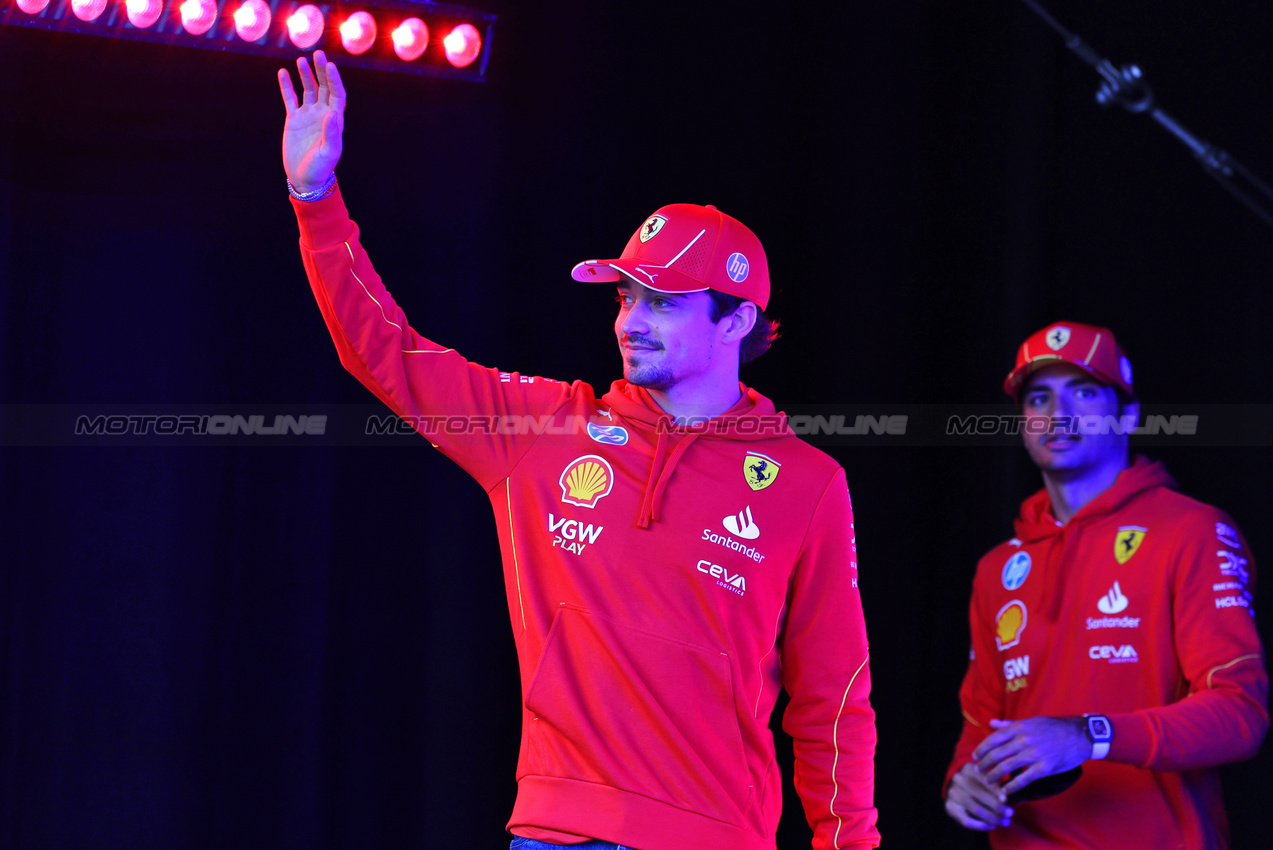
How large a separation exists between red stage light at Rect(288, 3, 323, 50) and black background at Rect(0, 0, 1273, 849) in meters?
0.29

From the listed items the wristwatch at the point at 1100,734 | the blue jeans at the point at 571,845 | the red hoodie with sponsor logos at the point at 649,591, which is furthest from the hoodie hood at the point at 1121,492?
the blue jeans at the point at 571,845

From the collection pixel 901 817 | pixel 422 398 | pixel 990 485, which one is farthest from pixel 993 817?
pixel 422 398

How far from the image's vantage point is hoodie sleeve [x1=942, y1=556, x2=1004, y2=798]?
282 cm

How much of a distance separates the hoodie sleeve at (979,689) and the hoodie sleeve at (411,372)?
1297 millimetres

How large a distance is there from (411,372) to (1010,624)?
1589 millimetres

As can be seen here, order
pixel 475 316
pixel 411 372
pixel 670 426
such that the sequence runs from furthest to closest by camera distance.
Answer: pixel 475 316 → pixel 670 426 → pixel 411 372

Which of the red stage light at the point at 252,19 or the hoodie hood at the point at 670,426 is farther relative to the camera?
the red stage light at the point at 252,19

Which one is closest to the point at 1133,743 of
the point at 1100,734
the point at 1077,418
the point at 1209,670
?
the point at 1100,734

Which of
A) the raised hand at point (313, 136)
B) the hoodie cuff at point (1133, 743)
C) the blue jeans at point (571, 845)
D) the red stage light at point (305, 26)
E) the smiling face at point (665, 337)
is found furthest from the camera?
the red stage light at point (305, 26)

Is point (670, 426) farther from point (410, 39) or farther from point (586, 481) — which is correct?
point (410, 39)

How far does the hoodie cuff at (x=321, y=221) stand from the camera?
193cm

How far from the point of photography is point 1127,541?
269 centimetres

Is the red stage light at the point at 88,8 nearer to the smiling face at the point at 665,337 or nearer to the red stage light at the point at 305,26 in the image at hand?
the red stage light at the point at 305,26

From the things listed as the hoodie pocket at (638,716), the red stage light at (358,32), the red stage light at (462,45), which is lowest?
the hoodie pocket at (638,716)
